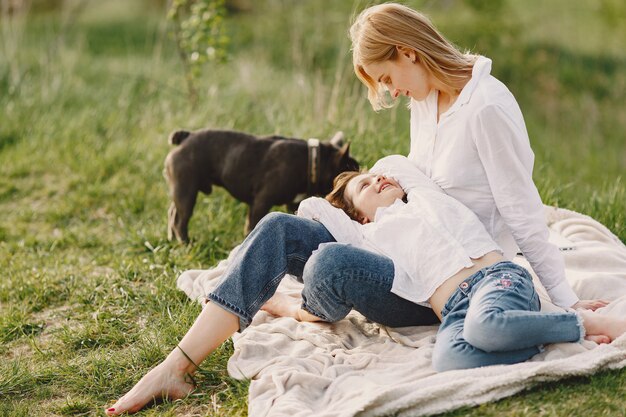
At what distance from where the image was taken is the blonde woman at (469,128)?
3068 millimetres

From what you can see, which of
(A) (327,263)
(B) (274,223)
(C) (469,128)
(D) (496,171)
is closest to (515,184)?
(D) (496,171)

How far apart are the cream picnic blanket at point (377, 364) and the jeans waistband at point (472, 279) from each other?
25cm

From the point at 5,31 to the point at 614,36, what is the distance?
8.78 meters

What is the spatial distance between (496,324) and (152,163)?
12.4ft

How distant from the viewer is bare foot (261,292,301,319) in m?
3.55

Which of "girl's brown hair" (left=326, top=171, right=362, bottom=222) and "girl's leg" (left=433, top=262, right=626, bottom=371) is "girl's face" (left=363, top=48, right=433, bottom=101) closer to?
"girl's brown hair" (left=326, top=171, right=362, bottom=222)

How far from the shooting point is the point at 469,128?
3139mm

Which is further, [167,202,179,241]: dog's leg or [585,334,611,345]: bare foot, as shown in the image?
[167,202,179,241]: dog's leg

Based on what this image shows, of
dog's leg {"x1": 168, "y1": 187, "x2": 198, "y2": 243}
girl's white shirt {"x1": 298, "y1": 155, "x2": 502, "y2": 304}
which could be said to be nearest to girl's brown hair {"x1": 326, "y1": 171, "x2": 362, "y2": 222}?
girl's white shirt {"x1": 298, "y1": 155, "x2": 502, "y2": 304}

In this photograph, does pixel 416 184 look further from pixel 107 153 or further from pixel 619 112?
pixel 619 112

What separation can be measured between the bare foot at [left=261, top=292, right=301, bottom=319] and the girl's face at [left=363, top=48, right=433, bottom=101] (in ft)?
3.46

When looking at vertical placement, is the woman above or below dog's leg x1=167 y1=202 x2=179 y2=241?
above

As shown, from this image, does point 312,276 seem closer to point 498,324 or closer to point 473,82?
point 498,324

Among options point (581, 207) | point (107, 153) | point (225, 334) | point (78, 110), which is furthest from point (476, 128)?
point (78, 110)
